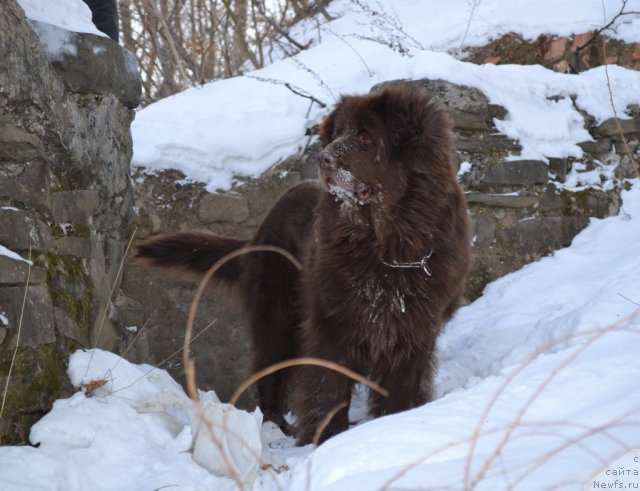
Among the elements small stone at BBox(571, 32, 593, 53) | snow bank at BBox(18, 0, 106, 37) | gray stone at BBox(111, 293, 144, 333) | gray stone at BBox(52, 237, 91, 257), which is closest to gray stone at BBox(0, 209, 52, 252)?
gray stone at BBox(52, 237, 91, 257)

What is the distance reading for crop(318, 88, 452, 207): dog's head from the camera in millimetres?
3064

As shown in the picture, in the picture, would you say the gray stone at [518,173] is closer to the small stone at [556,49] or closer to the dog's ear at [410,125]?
the dog's ear at [410,125]

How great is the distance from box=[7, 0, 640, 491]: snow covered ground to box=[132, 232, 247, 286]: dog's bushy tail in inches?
33.6

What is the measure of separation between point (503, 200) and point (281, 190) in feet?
5.00

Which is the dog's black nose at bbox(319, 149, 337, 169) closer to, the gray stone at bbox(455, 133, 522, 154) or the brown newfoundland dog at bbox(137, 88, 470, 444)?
the brown newfoundland dog at bbox(137, 88, 470, 444)

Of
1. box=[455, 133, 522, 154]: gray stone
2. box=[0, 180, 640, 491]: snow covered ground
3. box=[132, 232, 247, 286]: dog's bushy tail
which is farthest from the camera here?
box=[455, 133, 522, 154]: gray stone

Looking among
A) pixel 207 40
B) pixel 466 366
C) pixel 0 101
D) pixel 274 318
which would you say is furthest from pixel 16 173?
pixel 207 40

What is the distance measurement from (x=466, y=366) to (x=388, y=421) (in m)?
1.76

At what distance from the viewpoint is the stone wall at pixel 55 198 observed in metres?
2.58

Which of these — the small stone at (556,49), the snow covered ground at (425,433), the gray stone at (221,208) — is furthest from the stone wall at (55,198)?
the small stone at (556,49)

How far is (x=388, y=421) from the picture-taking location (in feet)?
7.30

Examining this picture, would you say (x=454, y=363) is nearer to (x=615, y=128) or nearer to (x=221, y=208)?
(x=221, y=208)

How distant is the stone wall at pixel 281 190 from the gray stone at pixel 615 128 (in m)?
0.43

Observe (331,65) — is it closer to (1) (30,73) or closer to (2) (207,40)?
(1) (30,73)
